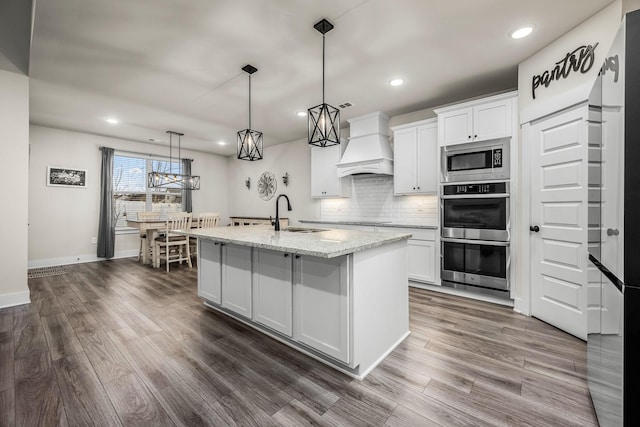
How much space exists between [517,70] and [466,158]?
1.07 metres

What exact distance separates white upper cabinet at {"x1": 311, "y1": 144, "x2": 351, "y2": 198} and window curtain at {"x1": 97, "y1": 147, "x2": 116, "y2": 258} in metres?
4.32

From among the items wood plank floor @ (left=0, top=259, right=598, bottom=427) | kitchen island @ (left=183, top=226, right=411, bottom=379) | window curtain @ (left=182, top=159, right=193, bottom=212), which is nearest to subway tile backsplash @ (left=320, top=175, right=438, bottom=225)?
wood plank floor @ (left=0, top=259, right=598, bottom=427)

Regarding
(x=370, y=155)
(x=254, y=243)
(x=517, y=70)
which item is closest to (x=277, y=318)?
(x=254, y=243)

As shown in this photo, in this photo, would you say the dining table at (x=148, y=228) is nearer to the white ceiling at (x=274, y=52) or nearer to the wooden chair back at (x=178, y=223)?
the wooden chair back at (x=178, y=223)

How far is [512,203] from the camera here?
3066 mm

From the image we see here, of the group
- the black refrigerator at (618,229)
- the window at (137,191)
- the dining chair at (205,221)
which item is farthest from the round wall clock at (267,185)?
the black refrigerator at (618,229)

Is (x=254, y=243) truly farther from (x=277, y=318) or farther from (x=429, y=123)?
(x=429, y=123)

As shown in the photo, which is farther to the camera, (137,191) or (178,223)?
(137,191)

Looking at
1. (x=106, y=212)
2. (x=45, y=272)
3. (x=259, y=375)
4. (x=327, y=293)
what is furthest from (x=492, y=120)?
(x=45, y=272)

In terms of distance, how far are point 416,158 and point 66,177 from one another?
657 centimetres

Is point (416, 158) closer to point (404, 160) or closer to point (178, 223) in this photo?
point (404, 160)

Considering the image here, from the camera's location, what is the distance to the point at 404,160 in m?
4.11

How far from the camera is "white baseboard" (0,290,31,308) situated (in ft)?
10.2

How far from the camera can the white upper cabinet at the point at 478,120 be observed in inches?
122
